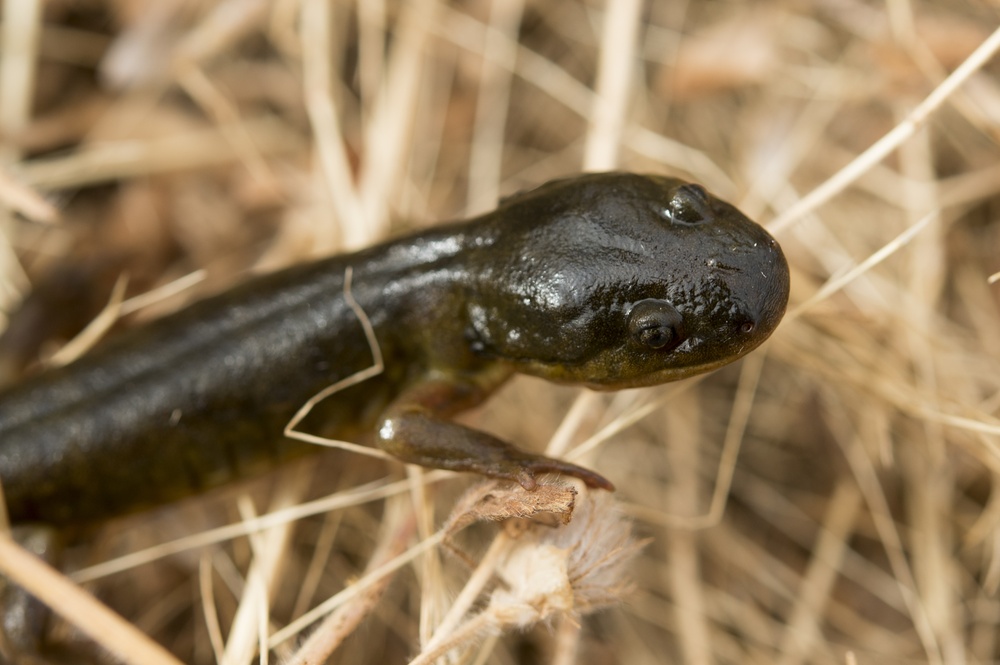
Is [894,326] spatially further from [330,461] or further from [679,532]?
[330,461]

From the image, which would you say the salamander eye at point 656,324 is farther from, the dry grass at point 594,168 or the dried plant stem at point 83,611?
the dried plant stem at point 83,611

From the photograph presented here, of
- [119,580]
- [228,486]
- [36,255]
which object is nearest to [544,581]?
[228,486]

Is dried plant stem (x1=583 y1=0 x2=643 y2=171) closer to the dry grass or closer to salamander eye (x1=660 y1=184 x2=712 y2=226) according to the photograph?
the dry grass

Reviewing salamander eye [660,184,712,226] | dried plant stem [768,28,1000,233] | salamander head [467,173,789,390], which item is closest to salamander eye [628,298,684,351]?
salamander head [467,173,789,390]

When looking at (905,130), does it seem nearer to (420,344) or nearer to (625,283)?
(625,283)

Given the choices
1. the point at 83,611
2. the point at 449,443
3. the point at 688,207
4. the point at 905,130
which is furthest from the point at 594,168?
the point at 83,611

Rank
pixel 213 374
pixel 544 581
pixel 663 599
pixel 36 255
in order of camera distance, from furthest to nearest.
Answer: pixel 36 255
pixel 663 599
pixel 213 374
pixel 544 581
